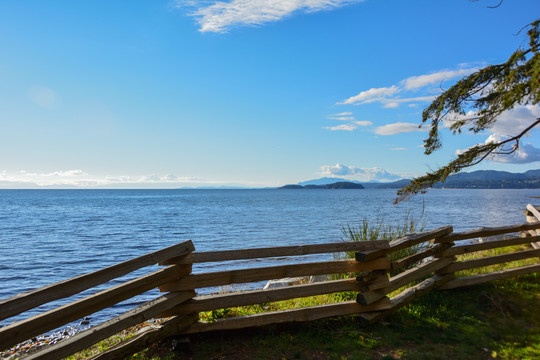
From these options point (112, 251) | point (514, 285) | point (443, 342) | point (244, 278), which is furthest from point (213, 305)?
point (112, 251)

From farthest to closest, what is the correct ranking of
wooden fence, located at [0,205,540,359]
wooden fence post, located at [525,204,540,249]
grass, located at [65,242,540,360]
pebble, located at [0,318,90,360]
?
wooden fence post, located at [525,204,540,249], pebble, located at [0,318,90,360], grass, located at [65,242,540,360], wooden fence, located at [0,205,540,359]

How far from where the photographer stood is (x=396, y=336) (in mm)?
5828

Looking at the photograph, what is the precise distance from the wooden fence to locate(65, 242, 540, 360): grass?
7.8 inches

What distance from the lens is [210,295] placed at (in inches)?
221

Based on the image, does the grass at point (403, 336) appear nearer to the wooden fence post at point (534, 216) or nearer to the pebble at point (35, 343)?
the pebble at point (35, 343)

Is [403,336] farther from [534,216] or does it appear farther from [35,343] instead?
[534,216]

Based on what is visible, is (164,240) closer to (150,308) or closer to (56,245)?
(56,245)

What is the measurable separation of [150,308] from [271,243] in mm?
21267

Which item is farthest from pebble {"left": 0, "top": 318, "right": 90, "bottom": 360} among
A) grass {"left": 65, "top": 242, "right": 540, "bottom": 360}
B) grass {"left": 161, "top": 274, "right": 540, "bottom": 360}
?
grass {"left": 161, "top": 274, "right": 540, "bottom": 360}

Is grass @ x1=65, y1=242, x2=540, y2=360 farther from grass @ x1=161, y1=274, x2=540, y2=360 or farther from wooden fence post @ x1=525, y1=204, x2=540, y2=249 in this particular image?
wooden fence post @ x1=525, y1=204, x2=540, y2=249

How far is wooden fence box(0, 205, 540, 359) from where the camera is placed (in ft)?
12.9

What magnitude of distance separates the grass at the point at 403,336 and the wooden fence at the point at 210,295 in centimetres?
20

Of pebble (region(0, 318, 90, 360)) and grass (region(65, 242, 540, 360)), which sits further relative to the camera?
pebble (region(0, 318, 90, 360))

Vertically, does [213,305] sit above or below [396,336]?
above
